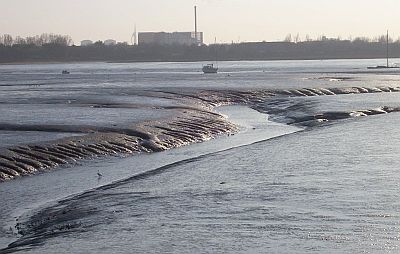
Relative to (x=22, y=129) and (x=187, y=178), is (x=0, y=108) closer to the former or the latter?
(x=22, y=129)

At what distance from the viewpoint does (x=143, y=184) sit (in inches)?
870

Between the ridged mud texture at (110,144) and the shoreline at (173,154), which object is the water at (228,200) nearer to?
the shoreline at (173,154)

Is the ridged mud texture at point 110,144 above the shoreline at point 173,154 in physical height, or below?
above

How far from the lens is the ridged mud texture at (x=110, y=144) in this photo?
25.8 m

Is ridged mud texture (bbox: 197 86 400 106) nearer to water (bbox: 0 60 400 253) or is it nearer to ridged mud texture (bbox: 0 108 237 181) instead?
ridged mud texture (bbox: 0 108 237 181)

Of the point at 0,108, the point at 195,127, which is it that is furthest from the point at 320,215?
the point at 0,108

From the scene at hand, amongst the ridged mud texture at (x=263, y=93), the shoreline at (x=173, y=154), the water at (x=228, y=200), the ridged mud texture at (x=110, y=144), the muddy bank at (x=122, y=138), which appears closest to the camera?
the water at (x=228, y=200)

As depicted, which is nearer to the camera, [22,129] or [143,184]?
[143,184]

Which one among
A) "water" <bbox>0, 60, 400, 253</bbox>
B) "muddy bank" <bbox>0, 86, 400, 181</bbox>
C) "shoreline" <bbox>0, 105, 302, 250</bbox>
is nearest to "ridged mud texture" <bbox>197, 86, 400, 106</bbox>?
"muddy bank" <bbox>0, 86, 400, 181</bbox>

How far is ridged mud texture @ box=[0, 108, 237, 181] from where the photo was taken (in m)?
25.8

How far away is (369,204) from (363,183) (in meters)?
2.69

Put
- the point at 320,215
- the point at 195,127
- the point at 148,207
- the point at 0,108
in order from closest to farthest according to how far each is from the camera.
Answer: the point at 320,215 → the point at 148,207 → the point at 195,127 → the point at 0,108

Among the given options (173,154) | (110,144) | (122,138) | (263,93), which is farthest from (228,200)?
(263,93)

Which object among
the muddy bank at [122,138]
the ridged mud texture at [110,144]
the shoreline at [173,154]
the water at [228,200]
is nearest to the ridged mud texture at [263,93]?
the muddy bank at [122,138]
